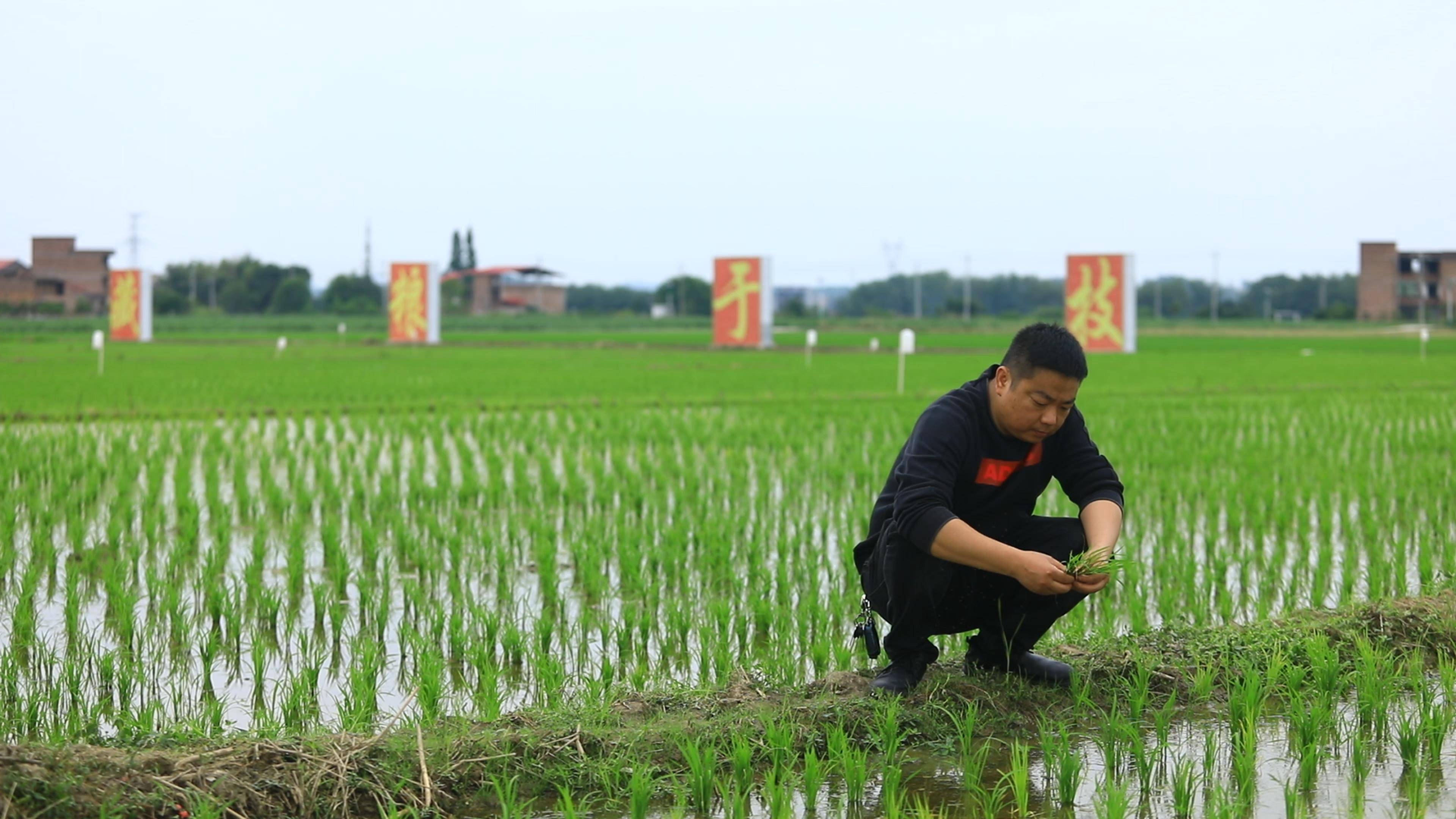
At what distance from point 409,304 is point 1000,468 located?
34.6m

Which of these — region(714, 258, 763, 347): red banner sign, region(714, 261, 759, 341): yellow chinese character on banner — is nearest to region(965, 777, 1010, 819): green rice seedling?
region(714, 258, 763, 347): red banner sign

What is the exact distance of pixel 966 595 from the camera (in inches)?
116

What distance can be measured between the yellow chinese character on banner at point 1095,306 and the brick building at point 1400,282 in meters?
27.9

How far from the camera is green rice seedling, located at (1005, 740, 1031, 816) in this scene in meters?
2.38

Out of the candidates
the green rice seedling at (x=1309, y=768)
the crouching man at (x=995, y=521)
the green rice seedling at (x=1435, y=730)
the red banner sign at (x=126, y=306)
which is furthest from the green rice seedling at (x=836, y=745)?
the red banner sign at (x=126, y=306)

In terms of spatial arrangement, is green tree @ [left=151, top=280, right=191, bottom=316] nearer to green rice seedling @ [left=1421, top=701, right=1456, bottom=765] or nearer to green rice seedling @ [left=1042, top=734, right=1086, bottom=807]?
green rice seedling @ [left=1042, top=734, right=1086, bottom=807]

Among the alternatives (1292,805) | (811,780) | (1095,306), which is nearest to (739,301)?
(1095,306)

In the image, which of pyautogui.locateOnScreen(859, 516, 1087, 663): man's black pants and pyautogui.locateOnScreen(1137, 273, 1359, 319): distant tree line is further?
pyautogui.locateOnScreen(1137, 273, 1359, 319): distant tree line

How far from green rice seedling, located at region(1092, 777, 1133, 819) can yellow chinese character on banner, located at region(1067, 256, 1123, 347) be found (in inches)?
1072

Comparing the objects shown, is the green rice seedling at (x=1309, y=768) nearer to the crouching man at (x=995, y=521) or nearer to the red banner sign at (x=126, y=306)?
the crouching man at (x=995, y=521)

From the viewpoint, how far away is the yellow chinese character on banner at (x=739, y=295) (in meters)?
31.7

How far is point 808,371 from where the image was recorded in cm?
1945

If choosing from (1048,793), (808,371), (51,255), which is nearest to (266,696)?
(1048,793)

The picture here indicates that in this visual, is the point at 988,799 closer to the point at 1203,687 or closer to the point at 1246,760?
the point at 1246,760
